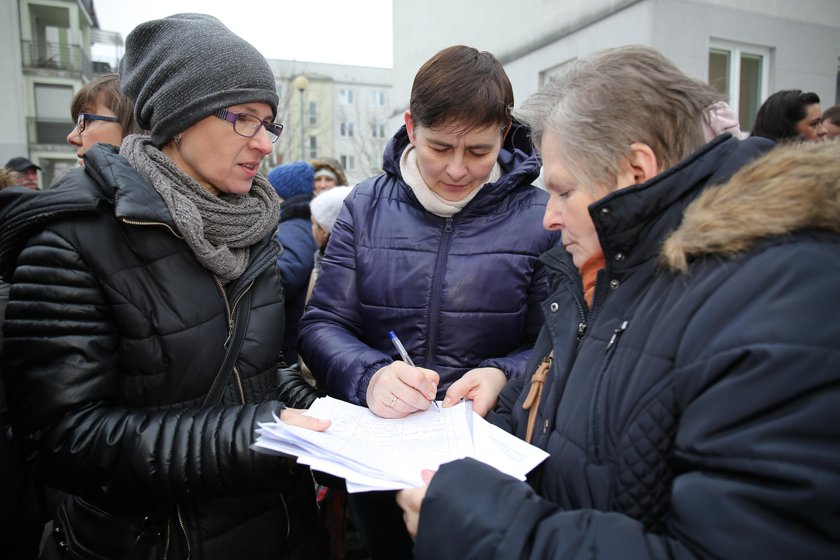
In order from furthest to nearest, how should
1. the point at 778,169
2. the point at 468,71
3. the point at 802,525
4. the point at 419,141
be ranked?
1. the point at 419,141
2. the point at 468,71
3. the point at 778,169
4. the point at 802,525

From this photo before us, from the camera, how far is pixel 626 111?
A: 1.29 metres

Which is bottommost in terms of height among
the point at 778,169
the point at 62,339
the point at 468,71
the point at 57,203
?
the point at 62,339

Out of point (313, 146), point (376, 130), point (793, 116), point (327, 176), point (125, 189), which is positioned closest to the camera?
point (125, 189)

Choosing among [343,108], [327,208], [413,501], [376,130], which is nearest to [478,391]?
[413,501]

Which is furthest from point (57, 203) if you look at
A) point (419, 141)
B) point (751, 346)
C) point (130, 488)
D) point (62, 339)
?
point (751, 346)

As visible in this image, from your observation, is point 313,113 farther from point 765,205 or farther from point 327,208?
point 765,205

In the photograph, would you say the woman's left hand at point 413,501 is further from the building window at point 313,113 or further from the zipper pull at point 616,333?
the building window at point 313,113

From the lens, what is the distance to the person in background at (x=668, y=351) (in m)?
0.86

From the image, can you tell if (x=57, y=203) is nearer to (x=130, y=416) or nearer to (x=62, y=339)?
(x=62, y=339)

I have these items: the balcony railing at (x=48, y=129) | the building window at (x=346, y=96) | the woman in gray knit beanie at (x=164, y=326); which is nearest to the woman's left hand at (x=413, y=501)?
the woman in gray knit beanie at (x=164, y=326)

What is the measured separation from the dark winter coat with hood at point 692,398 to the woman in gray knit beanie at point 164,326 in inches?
24.8

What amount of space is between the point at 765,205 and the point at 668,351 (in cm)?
32

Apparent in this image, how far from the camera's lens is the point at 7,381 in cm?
150

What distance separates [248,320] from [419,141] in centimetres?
94
